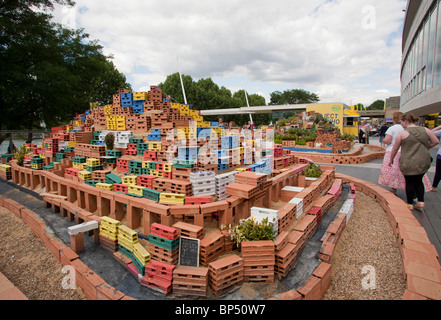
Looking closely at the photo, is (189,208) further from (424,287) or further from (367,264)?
(424,287)

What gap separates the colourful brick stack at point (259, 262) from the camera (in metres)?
3.65

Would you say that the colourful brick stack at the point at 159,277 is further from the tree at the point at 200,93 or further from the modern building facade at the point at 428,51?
the tree at the point at 200,93

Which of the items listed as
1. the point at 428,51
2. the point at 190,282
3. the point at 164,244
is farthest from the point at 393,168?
the point at 428,51

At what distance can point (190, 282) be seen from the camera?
3.46 m

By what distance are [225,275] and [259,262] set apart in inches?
23.1

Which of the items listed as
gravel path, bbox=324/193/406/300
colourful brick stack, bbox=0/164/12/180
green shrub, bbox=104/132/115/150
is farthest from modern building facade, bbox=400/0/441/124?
colourful brick stack, bbox=0/164/12/180

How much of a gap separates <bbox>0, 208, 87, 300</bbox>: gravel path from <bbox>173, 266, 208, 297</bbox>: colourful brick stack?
1.58 metres

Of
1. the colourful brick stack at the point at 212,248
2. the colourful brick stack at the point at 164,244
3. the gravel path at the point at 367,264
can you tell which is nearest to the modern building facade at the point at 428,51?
the gravel path at the point at 367,264

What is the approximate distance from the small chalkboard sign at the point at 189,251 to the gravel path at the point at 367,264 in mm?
2073

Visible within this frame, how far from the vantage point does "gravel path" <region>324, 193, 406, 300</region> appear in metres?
3.32

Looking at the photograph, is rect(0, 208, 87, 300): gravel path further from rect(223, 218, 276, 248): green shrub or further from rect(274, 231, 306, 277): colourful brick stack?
rect(274, 231, 306, 277): colourful brick stack

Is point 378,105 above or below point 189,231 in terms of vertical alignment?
above

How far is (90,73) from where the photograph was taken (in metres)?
24.1

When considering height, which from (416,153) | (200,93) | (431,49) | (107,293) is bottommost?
(107,293)
